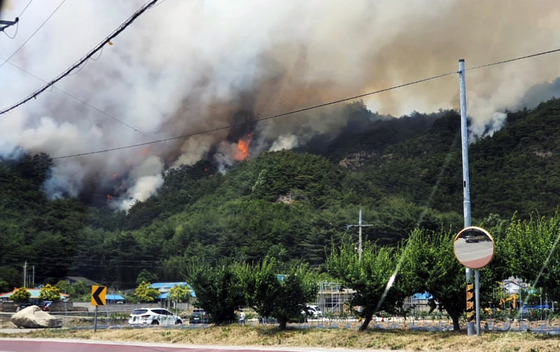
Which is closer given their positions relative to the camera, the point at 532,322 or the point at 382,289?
the point at 382,289

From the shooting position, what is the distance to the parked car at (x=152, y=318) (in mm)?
45634

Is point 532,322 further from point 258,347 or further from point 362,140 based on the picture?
point 362,140

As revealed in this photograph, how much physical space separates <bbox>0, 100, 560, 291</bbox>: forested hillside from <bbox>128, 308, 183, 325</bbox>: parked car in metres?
47.2

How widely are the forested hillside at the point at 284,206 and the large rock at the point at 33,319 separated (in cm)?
5592

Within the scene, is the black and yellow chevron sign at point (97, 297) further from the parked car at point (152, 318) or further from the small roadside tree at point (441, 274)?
the parked car at point (152, 318)

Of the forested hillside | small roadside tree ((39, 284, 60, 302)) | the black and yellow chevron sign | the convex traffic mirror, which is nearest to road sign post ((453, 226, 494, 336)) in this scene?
the convex traffic mirror

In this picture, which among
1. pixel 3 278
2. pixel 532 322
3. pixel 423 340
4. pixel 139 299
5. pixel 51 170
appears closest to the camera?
pixel 423 340

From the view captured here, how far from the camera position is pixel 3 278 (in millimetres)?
96000

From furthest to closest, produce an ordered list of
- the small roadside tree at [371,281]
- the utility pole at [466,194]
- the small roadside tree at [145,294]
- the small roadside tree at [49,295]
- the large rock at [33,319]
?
the small roadside tree at [145,294] → the small roadside tree at [49,295] → the large rock at [33,319] → the small roadside tree at [371,281] → the utility pole at [466,194]

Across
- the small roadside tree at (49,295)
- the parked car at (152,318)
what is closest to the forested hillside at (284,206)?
the small roadside tree at (49,295)

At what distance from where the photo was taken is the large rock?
125ft

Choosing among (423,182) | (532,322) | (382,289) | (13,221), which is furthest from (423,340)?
(13,221)

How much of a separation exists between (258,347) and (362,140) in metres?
133

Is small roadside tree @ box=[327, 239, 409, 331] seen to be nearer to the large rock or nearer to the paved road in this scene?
the paved road
